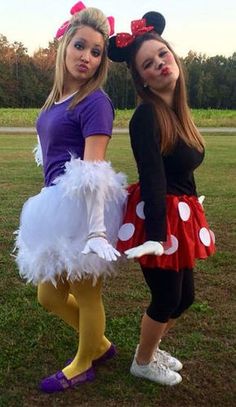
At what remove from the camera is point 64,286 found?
2.84 meters

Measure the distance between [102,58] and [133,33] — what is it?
19cm

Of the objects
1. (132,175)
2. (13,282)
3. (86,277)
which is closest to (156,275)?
(86,277)

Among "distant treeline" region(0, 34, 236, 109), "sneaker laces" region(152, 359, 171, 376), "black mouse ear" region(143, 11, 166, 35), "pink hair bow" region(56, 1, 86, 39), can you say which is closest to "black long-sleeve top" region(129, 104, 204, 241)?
"black mouse ear" region(143, 11, 166, 35)

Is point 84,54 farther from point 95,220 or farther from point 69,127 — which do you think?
point 95,220

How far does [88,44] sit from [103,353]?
1.63m

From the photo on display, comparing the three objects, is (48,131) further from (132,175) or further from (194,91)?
(194,91)

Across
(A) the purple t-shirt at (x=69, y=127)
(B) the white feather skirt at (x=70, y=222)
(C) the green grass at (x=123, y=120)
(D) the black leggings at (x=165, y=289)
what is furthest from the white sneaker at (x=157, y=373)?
(C) the green grass at (x=123, y=120)

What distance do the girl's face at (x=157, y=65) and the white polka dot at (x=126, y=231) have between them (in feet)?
2.20

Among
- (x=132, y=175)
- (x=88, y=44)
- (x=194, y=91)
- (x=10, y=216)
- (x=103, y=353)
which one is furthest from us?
(x=194, y=91)

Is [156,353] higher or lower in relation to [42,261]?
lower

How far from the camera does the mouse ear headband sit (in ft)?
8.70

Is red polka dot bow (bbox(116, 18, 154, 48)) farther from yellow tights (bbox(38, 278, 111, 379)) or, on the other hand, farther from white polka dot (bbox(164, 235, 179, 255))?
yellow tights (bbox(38, 278, 111, 379))

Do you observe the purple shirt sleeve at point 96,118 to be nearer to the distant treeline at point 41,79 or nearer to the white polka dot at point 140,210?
the white polka dot at point 140,210

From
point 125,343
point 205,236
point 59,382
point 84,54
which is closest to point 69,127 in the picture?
point 84,54
